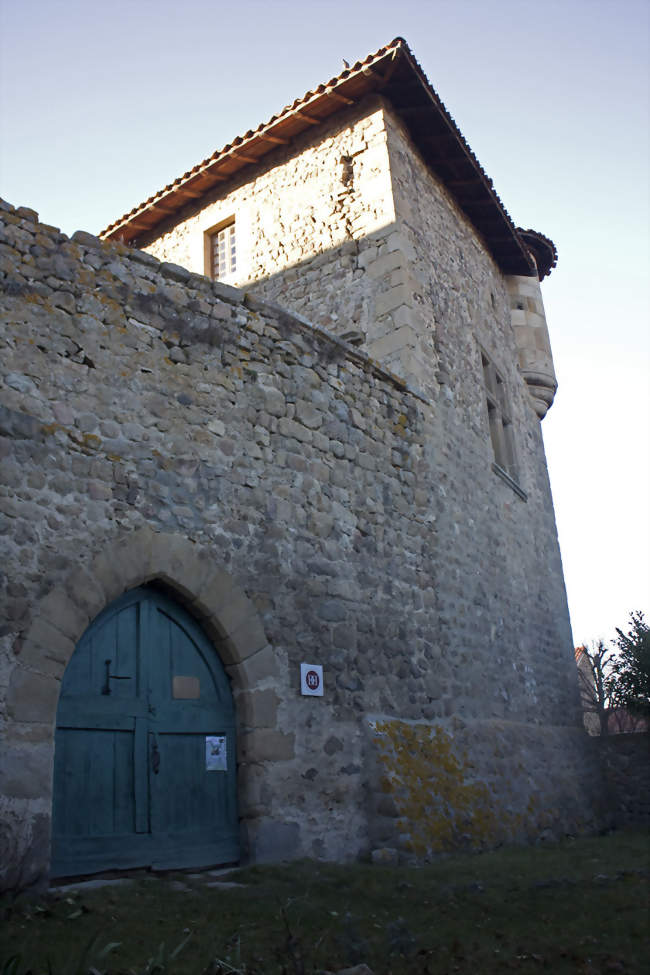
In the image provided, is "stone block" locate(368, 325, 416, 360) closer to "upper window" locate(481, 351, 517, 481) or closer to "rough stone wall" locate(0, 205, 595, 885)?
"rough stone wall" locate(0, 205, 595, 885)

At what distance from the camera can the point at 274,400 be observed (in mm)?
6227

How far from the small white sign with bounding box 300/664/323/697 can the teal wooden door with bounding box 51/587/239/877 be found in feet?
1.86

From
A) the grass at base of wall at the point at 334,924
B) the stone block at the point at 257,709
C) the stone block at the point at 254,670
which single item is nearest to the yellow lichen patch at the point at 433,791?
the grass at base of wall at the point at 334,924

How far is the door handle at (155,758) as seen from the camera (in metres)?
4.84

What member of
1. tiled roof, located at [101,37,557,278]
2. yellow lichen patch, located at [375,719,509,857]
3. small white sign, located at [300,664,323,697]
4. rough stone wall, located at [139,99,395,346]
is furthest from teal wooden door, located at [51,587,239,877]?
tiled roof, located at [101,37,557,278]

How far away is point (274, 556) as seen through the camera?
578 centimetres

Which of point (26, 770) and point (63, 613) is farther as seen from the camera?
point (63, 613)

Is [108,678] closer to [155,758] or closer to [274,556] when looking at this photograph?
[155,758]

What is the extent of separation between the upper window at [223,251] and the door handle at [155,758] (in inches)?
285

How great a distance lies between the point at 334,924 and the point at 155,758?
1608 mm

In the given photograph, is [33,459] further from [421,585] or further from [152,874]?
[421,585]

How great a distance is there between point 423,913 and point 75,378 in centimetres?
358

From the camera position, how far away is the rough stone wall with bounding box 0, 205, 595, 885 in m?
4.55

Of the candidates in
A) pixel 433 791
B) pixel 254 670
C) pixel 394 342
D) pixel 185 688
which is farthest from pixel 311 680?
pixel 394 342
